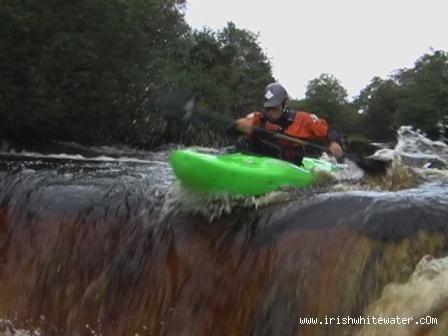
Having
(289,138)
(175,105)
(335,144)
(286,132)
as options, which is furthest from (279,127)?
(175,105)

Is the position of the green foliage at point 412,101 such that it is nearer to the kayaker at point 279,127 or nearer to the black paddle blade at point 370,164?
the black paddle blade at point 370,164

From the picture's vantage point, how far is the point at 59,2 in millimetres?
21203

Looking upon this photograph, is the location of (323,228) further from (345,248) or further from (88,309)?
(88,309)

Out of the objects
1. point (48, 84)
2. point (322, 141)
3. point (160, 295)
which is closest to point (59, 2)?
point (48, 84)

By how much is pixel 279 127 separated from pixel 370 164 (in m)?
1.03

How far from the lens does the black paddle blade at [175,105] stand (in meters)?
6.06

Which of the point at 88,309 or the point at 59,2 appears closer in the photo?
the point at 88,309

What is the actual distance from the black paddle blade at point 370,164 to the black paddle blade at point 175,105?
157 centimetres

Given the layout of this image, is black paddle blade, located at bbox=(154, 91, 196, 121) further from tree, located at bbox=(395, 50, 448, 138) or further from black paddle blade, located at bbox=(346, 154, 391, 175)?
tree, located at bbox=(395, 50, 448, 138)

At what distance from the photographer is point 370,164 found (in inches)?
257

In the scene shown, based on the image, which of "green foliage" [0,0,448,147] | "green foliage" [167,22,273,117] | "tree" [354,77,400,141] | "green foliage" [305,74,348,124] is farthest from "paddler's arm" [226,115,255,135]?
"green foliage" [305,74,348,124]

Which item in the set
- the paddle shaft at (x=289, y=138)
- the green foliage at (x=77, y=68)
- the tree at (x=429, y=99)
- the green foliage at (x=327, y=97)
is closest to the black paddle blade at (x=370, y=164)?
the paddle shaft at (x=289, y=138)

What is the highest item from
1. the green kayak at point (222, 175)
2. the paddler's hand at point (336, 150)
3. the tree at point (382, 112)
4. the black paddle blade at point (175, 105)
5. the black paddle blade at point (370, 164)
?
the tree at point (382, 112)

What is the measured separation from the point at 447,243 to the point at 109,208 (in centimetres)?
293
